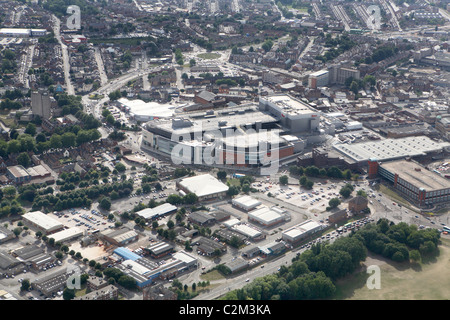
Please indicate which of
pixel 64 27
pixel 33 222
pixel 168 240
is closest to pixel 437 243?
pixel 168 240

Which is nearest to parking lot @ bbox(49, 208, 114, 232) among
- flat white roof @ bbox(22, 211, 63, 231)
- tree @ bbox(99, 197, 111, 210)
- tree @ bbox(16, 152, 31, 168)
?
tree @ bbox(99, 197, 111, 210)

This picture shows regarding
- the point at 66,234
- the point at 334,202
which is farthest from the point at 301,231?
the point at 66,234

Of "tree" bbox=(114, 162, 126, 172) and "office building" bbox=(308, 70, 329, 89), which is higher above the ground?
"office building" bbox=(308, 70, 329, 89)

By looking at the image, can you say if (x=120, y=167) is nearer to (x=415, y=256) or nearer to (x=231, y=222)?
(x=231, y=222)

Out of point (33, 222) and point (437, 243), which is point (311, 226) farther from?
point (33, 222)

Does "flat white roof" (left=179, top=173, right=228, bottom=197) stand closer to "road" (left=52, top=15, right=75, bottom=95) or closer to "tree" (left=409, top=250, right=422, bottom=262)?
"tree" (left=409, top=250, right=422, bottom=262)
